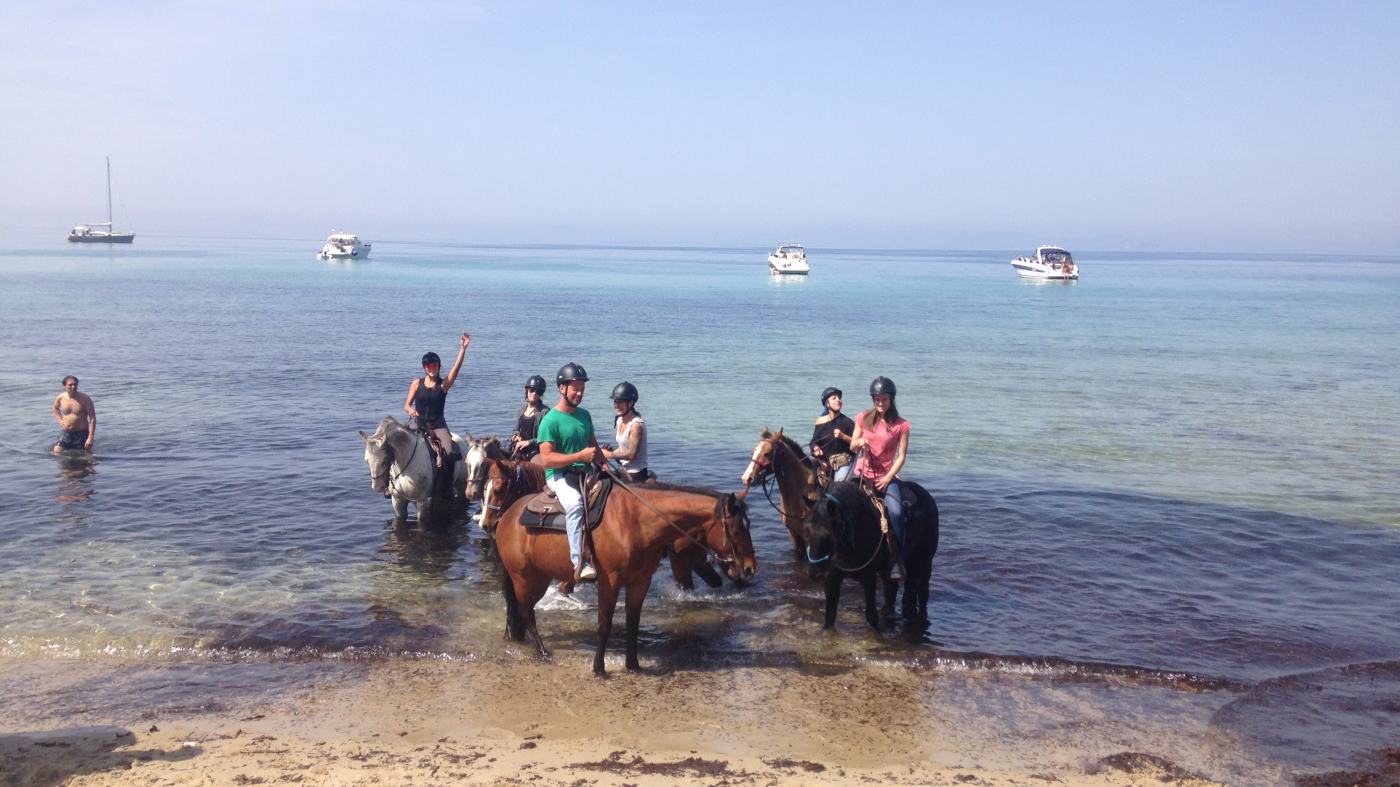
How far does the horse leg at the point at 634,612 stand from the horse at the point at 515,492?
1.22 m

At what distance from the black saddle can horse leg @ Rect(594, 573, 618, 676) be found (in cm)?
53

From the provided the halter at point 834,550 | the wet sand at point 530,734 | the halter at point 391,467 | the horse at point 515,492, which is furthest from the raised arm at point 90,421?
the halter at point 834,550

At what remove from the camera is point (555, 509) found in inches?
344

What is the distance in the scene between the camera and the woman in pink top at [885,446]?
9.72m

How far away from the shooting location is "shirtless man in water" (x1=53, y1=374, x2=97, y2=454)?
17.8 metres

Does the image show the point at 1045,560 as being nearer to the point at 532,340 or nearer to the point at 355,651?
the point at 355,651

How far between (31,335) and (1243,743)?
44.8m

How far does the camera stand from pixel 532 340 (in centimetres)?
4388

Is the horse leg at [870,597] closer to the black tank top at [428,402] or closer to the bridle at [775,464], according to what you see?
the bridle at [775,464]

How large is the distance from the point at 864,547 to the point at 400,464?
6.72 meters

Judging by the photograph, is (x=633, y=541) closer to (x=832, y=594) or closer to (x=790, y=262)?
(x=832, y=594)

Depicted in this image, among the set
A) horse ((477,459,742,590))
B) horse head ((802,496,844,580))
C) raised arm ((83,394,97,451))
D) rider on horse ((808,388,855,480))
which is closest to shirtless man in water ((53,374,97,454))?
raised arm ((83,394,97,451))

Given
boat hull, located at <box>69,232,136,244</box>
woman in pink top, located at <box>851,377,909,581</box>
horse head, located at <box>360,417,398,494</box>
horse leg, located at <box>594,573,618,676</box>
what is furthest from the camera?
boat hull, located at <box>69,232,136,244</box>

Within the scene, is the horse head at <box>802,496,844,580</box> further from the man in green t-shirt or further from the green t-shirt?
the green t-shirt
